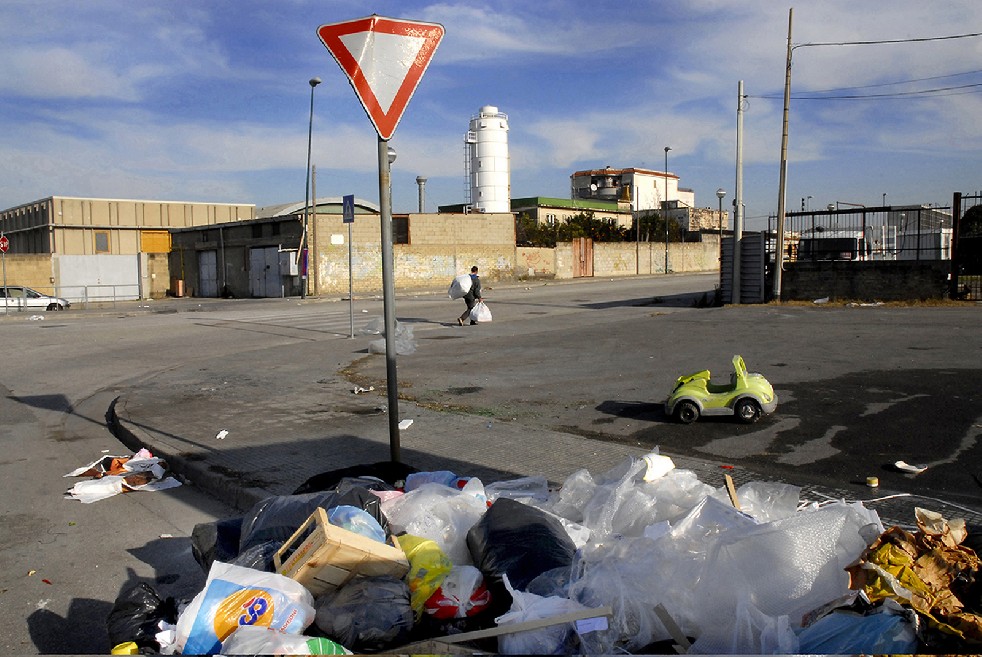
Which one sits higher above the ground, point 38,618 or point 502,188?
point 502,188

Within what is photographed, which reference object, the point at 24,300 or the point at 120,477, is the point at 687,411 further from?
the point at 24,300

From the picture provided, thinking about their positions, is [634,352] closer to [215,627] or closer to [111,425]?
[111,425]

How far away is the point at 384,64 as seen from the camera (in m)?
5.09

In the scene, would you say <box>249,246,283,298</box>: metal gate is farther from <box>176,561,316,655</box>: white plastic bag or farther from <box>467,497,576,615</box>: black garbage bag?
<box>176,561,316,655</box>: white plastic bag

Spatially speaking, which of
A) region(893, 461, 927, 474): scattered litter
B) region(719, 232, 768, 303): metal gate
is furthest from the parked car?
region(893, 461, 927, 474): scattered litter

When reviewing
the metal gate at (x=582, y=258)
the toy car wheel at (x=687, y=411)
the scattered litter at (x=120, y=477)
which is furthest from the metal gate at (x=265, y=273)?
the toy car wheel at (x=687, y=411)

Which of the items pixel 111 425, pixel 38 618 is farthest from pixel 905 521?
pixel 111 425

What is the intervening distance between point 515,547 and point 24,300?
3106 cm

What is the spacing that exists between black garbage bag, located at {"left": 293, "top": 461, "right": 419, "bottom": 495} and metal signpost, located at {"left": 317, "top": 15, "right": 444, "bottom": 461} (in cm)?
83

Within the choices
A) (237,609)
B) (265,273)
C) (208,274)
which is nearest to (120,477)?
(237,609)

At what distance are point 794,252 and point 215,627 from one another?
2620 centimetres

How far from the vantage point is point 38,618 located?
3.85 meters

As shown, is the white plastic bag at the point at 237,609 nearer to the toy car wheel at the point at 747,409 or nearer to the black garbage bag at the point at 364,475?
the black garbage bag at the point at 364,475

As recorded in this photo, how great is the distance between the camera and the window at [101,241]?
49312 millimetres
